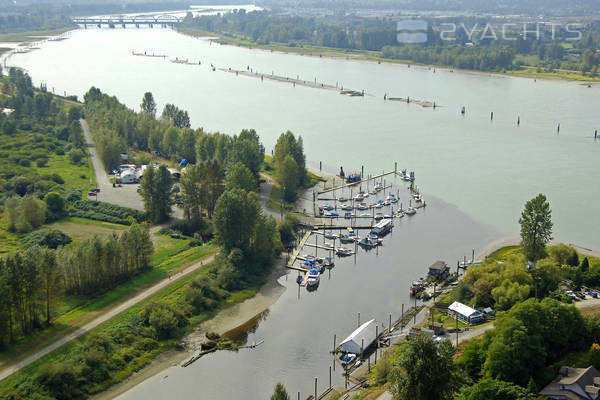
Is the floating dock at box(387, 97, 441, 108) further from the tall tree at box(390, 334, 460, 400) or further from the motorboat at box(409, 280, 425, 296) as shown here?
the tall tree at box(390, 334, 460, 400)

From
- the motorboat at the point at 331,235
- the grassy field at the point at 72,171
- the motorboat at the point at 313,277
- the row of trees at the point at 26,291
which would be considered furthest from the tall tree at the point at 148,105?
the row of trees at the point at 26,291

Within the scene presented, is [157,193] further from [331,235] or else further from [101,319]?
[101,319]

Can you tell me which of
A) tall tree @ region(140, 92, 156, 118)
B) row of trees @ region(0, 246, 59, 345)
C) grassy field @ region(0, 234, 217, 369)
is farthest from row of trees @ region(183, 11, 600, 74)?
row of trees @ region(0, 246, 59, 345)

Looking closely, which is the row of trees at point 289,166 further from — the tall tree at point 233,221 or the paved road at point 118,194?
the tall tree at point 233,221

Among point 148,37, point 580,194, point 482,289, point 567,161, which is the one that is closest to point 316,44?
point 148,37

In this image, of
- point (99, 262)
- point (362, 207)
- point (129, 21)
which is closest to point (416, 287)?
point (362, 207)

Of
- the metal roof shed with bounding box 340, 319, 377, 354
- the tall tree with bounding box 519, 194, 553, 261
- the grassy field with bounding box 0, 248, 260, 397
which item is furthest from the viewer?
the tall tree with bounding box 519, 194, 553, 261
